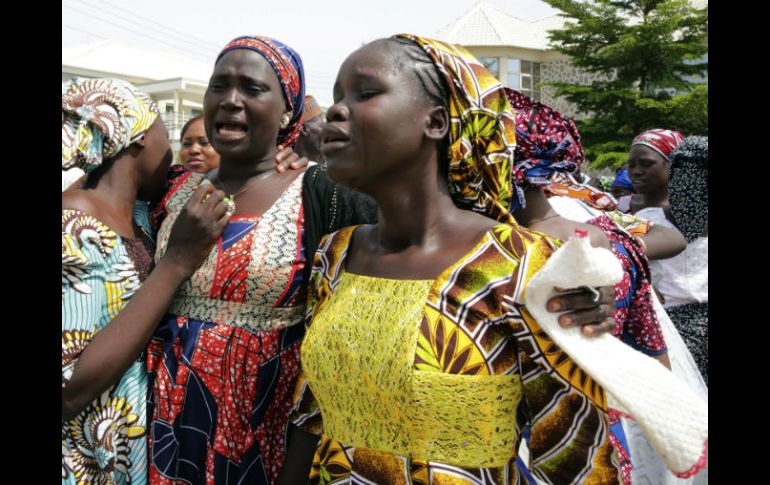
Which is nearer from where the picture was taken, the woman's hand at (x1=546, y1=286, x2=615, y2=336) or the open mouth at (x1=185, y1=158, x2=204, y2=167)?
the woman's hand at (x1=546, y1=286, x2=615, y2=336)

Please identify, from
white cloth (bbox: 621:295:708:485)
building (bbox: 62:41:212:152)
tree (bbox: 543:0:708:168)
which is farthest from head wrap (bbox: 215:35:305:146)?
tree (bbox: 543:0:708:168)

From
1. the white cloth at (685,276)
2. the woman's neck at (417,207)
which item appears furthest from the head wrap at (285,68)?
the white cloth at (685,276)

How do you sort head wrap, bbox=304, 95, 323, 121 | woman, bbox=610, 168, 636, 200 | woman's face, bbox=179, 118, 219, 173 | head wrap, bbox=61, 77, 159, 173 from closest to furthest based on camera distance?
head wrap, bbox=61, 77, 159, 173 < woman's face, bbox=179, 118, 219, 173 < head wrap, bbox=304, 95, 323, 121 < woman, bbox=610, 168, 636, 200

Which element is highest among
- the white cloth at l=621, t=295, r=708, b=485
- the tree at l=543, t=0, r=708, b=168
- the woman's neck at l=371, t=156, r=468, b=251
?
the tree at l=543, t=0, r=708, b=168

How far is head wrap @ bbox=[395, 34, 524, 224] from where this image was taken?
1.64 metres

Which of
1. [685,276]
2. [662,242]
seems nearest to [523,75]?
[685,276]

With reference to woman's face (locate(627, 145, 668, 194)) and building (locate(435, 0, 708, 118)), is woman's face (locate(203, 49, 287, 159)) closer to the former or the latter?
woman's face (locate(627, 145, 668, 194))

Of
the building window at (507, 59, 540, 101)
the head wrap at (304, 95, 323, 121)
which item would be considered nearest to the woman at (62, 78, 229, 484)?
the head wrap at (304, 95, 323, 121)

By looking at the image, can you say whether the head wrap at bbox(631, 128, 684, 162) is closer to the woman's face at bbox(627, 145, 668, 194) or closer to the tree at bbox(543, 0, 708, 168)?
the woman's face at bbox(627, 145, 668, 194)

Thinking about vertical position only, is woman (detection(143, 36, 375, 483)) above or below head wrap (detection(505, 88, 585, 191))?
below

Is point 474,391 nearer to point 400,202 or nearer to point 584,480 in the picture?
point 584,480

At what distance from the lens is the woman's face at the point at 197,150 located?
13.5 feet

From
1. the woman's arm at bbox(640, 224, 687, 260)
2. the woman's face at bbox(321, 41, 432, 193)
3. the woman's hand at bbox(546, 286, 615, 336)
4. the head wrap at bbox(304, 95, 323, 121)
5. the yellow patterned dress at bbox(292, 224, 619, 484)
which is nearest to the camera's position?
the woman's hand at bbox(546, 286, 615, 336)
